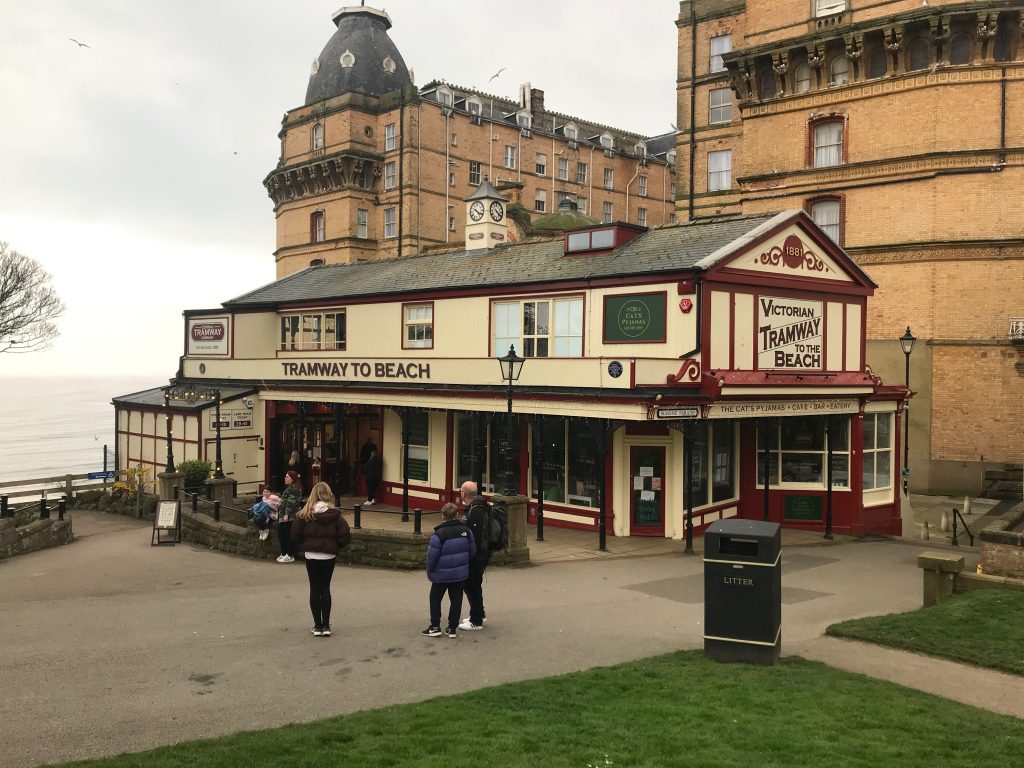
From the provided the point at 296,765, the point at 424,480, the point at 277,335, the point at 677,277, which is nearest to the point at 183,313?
the point at 277,335

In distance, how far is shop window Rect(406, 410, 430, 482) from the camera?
24125mm

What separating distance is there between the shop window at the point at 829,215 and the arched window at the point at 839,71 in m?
4.52

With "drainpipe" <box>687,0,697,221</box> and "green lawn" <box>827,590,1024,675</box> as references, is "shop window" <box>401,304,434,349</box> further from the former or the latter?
"drainpipe" <box>687,0,697,221</box>

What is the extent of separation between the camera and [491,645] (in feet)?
33.6

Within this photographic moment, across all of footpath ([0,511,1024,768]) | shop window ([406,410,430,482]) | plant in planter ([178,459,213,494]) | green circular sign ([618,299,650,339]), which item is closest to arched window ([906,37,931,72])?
green circular sign ([618,299,650,339])

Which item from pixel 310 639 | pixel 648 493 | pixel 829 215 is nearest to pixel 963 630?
pixel 310 639

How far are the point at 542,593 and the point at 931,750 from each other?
7223 millimetres

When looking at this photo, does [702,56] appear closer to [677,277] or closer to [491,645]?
[677,277]

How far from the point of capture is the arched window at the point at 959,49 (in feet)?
98.5

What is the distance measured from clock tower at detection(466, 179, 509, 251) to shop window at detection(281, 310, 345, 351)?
4737 millimetres

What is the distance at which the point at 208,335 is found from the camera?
30.0 meters

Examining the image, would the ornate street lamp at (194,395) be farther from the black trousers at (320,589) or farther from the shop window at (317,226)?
the shop window at (317,226)

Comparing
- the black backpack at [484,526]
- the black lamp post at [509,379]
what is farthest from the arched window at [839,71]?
the black backpack at [484,526]

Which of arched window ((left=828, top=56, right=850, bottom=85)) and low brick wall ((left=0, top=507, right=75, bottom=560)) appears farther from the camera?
arched window ((left=828, top=56, right=850, bottom=85))
